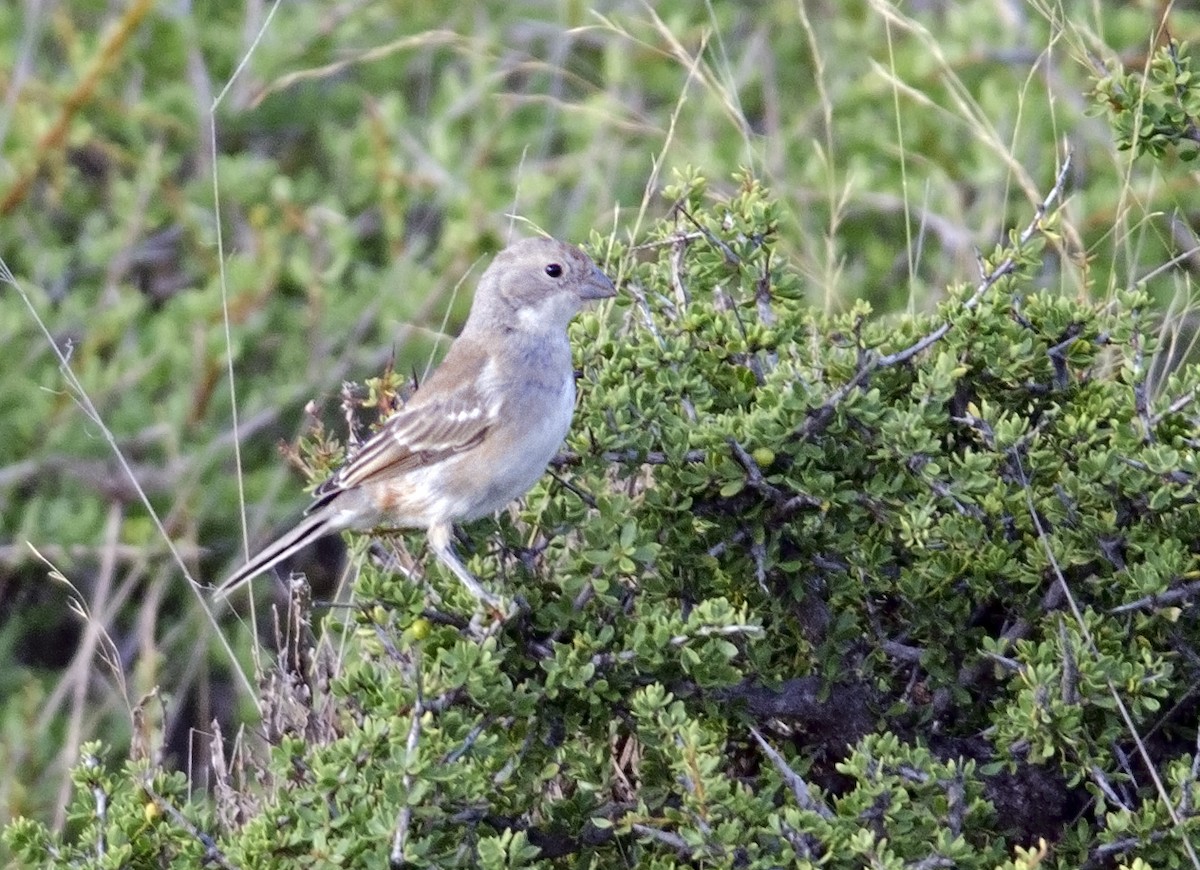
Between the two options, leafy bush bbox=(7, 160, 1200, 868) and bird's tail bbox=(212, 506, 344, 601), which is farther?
bird's tail bbox=(212, 506, 344, 601)

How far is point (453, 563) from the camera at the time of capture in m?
4.10

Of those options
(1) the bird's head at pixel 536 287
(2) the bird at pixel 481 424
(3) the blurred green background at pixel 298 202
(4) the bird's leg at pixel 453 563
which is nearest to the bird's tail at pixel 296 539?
(2) the bird at pixel 481 424

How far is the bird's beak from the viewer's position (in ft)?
15.8

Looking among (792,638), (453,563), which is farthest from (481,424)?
(792,638)

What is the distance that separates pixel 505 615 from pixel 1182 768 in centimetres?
139

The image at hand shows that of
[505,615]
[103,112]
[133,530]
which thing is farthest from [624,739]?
[103,112]

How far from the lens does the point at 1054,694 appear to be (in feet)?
11.6

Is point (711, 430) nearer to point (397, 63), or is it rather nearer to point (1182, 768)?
point (1182, 768)

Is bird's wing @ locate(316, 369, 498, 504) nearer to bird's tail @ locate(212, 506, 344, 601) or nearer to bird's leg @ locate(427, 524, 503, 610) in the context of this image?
bird's tail @ locate(212, 506, 344, 601)

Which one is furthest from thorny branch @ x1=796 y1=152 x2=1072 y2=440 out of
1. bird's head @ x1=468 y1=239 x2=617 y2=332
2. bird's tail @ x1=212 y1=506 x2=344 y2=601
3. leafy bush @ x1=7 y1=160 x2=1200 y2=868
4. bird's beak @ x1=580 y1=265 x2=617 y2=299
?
bird's tail @ x1=212 y1=506 x2=344 y2=601

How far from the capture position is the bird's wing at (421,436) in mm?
4660

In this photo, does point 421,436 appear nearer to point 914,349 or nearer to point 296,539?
point 296,539

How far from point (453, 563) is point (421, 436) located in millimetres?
858

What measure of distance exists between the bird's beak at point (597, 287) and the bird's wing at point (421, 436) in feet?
1.33
